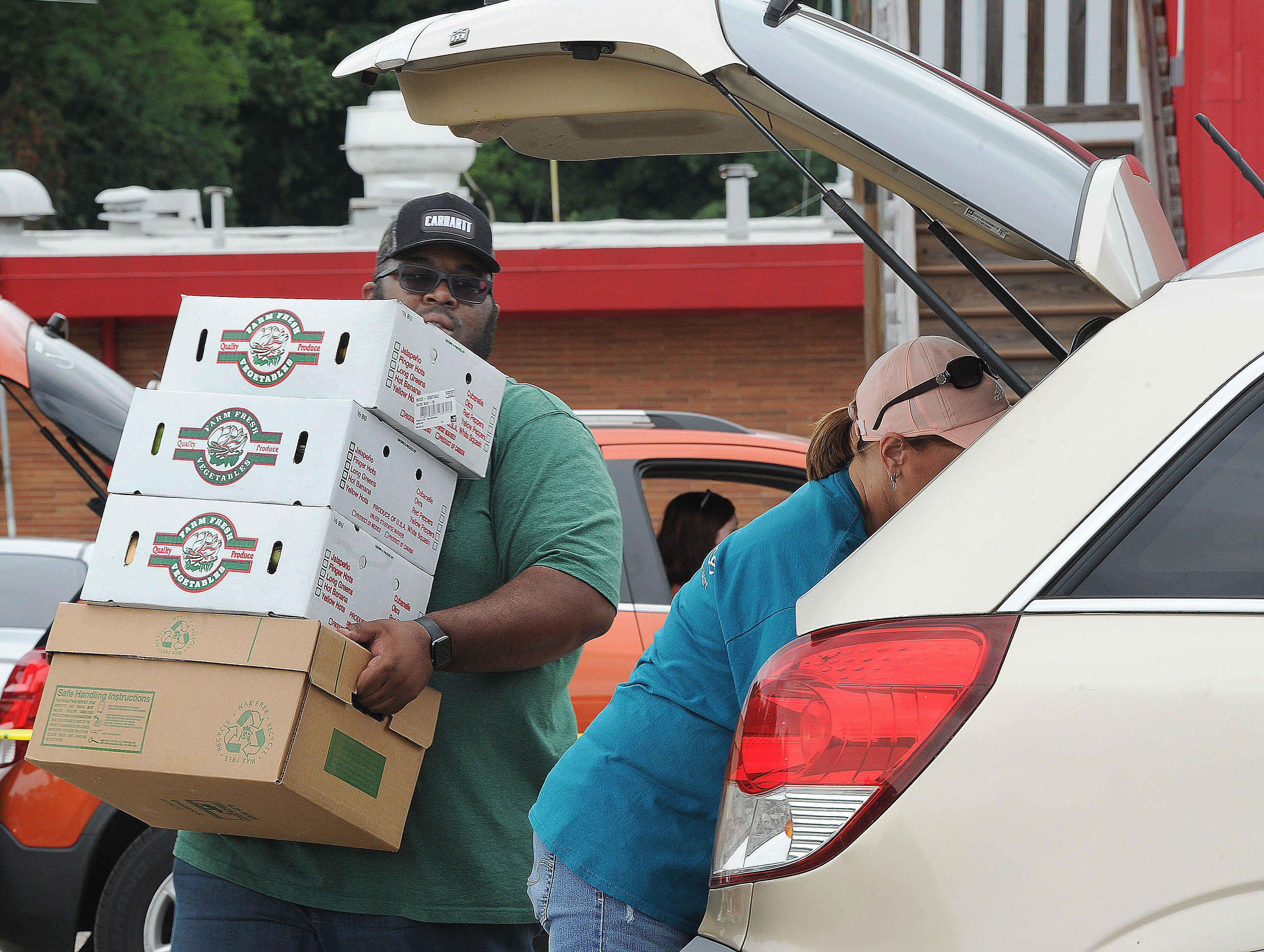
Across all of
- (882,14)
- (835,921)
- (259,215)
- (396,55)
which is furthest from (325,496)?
(259,215)

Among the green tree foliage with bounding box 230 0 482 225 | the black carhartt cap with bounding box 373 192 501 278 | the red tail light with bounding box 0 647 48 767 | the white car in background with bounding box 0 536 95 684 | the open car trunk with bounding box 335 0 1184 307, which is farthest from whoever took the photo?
the green tree foliage with bounding box 230 0 482 225

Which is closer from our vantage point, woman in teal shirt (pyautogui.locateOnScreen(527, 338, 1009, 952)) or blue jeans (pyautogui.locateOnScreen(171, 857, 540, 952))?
woman in teal shirt (pyautogui.locateOnScreen(527, 338, 1009, 952))

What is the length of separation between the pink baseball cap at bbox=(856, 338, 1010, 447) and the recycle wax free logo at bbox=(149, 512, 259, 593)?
3.29 ft

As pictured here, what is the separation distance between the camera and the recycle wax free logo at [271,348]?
2232mm

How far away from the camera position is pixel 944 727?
4.88ft

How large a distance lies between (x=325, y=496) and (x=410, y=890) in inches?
28.1

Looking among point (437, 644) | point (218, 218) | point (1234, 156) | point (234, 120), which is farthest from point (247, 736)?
point (234, 120)

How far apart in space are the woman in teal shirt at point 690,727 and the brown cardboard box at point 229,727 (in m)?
0.33

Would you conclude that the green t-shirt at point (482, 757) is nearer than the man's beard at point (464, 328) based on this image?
Yes

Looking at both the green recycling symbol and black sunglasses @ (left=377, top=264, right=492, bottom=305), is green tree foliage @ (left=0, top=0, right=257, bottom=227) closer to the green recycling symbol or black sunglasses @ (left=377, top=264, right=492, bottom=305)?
black sunglasses @ (left=377, top=264, right=492, bottom=305)

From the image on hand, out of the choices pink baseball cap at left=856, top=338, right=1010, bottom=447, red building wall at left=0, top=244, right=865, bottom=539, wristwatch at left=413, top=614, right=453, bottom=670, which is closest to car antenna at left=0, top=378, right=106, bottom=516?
wristwatch at left=413, top=614, right=453, bottom=670

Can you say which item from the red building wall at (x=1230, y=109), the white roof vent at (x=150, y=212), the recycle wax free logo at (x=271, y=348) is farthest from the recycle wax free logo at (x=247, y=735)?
the white roof vent at (x=150, y=212)

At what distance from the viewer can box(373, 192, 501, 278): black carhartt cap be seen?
2582 millimetres

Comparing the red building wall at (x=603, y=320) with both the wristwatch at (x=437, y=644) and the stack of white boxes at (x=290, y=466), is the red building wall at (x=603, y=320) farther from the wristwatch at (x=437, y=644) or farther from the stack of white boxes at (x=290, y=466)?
the wristwatch at (x=437, y=644)
